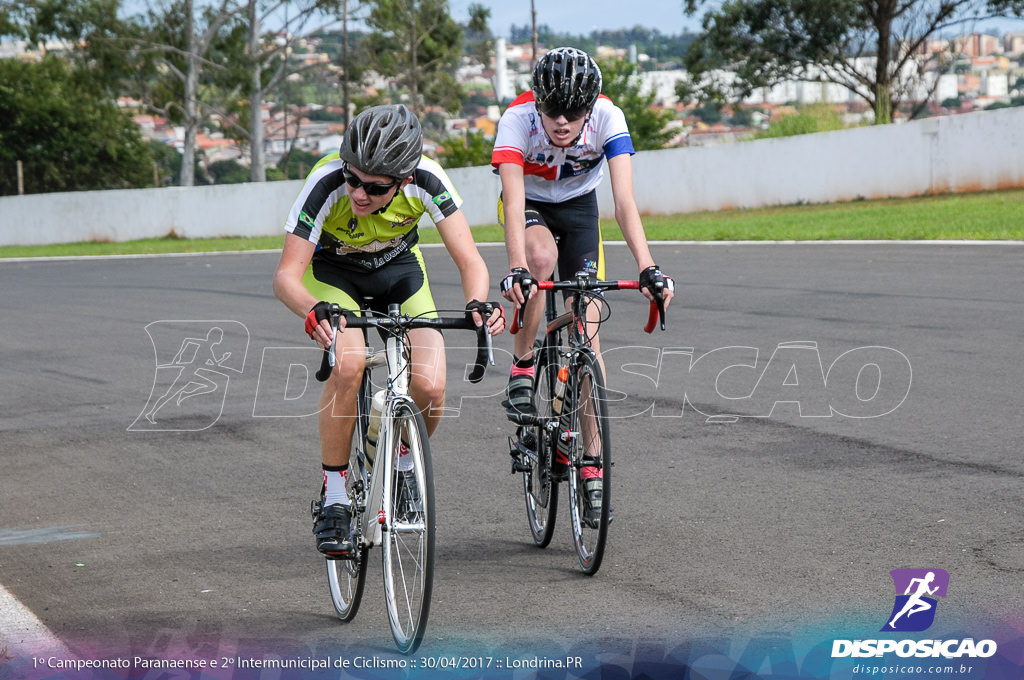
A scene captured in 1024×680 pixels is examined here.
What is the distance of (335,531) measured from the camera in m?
4.76

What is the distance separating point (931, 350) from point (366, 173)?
6514 millimetres

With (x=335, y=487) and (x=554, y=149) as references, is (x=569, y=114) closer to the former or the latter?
(x=554, y=149)

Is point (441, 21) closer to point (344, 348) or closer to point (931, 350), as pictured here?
point (931, 350)

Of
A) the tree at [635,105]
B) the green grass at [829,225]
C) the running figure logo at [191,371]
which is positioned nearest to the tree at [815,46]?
the tree at [635,105]

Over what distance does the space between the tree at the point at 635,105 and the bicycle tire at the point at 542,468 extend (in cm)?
4485

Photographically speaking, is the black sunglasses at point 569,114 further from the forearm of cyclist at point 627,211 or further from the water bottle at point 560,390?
the water bottle at point 560,390

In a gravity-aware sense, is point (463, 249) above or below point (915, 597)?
above

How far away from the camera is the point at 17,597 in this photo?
492 cm

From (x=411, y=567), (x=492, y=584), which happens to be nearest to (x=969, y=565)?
(x=492, y=584)

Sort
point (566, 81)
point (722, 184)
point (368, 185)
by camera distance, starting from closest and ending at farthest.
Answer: point (368, 185)
point (566, 81)
point (722, 184)

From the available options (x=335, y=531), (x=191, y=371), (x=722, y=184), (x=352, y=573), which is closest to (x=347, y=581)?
(x=352, y=573)

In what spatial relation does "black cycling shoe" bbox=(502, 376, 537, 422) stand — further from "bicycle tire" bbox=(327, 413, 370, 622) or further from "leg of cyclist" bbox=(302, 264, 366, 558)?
"leg of cyclist" bbox=(302, 264, 366, 558)

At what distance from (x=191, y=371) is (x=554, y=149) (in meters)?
6.08

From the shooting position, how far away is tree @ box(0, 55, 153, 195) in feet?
180
